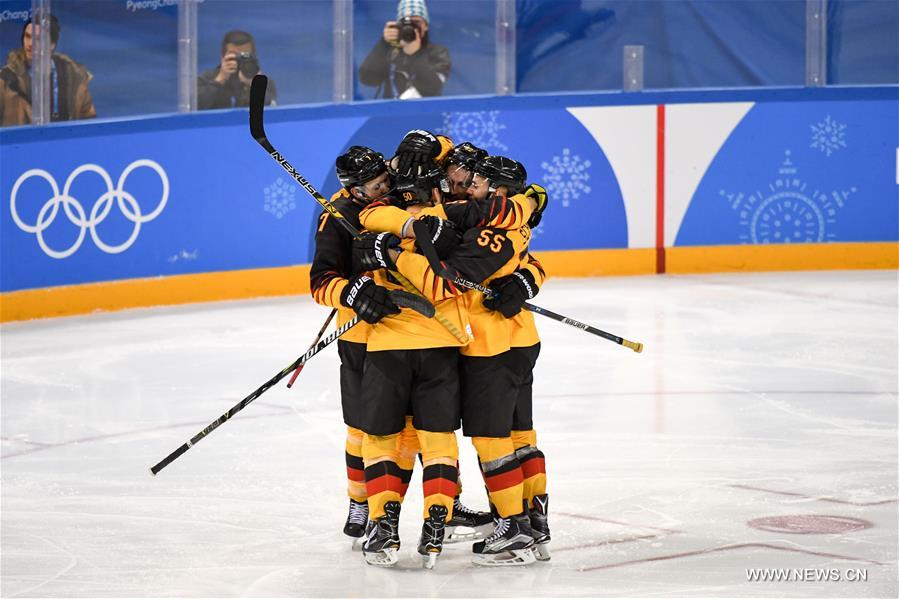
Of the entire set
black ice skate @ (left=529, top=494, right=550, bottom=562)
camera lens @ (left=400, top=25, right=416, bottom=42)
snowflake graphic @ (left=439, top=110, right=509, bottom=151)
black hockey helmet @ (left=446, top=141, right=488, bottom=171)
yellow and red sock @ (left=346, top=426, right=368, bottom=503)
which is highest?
camera lens @ (left=400, top=25, right=416, bottom=42)

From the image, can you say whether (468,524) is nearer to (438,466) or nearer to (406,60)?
(438,466)

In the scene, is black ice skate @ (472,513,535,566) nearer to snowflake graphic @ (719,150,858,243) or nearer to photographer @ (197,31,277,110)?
photographer @ (197,31,277,110)

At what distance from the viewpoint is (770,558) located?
523cm

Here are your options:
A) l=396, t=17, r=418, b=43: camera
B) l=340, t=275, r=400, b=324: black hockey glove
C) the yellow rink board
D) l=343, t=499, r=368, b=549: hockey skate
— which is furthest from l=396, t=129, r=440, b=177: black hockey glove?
l=396, t=17, r=418, b=43: camera

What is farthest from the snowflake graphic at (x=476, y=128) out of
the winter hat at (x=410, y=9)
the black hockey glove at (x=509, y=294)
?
the black hockey glove at (x=509, y=294)

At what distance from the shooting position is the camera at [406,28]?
11.0 metres

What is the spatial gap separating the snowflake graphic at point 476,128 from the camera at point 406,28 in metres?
0.57

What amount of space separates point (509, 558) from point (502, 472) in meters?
0.28

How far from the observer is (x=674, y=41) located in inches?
463

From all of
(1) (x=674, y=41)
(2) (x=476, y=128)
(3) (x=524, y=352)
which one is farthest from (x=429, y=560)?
(1) (x=674, y=41)

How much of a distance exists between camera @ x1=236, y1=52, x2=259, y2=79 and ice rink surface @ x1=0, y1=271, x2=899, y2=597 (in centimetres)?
145

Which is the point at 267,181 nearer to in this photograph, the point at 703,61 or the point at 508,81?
the point at 508,81

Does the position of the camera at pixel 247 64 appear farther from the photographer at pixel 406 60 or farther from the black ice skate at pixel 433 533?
the black ice skate at pixel 433 533

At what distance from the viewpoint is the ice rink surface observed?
202 inches
